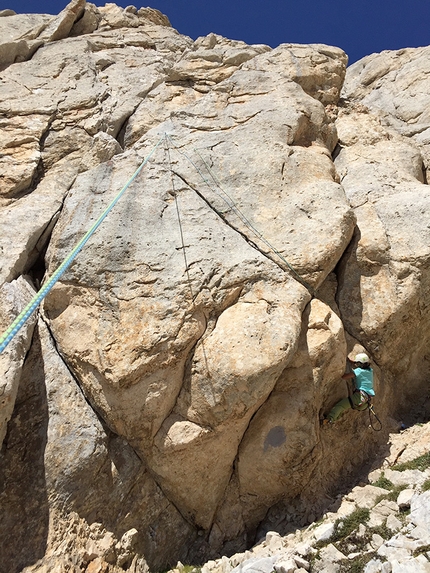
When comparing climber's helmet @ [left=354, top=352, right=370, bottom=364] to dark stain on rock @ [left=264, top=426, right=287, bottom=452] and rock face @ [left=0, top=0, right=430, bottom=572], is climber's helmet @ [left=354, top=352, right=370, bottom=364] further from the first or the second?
dark stain on rock @ [left=264, top=426, right=287, bottom=452]

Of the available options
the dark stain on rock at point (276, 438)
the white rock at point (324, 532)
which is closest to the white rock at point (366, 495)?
the white rock at point (324, 532)

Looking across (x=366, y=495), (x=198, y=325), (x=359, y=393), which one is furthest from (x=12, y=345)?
(x=366, y=495)

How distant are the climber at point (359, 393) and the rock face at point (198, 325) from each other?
255 millimetres

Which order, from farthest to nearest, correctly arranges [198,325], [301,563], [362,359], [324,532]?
[362,359]
[198,325]
[324,532]
[301,563]

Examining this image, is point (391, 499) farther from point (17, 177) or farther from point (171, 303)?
point (17, 177)

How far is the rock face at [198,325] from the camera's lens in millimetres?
6906

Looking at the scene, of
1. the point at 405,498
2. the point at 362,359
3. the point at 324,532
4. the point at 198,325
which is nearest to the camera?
the point at 324,532

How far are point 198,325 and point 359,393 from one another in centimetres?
320

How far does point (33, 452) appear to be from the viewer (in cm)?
671

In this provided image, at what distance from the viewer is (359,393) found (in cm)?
792

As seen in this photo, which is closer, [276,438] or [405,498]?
[405,498]

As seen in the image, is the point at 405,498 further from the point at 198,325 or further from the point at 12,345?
the point at 12,345

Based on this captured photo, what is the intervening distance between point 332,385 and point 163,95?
9.89 meters

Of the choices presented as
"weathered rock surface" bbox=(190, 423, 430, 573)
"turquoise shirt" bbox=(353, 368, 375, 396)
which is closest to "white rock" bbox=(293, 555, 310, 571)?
"weathered rock surface" bbox=(190, 423, 430, 573)
